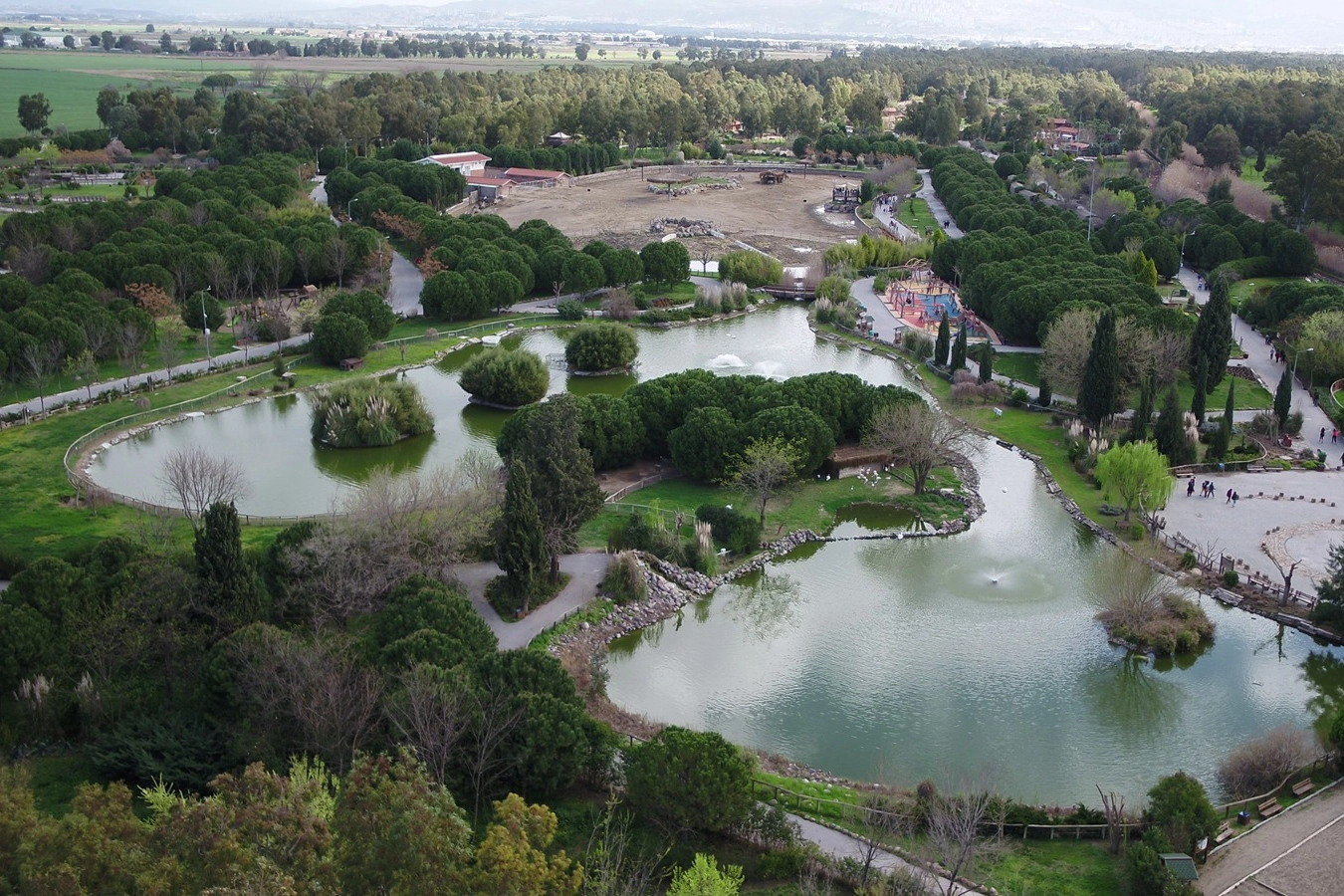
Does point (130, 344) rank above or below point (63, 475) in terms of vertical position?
above

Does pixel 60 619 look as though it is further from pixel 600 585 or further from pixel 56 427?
pixel 56 427

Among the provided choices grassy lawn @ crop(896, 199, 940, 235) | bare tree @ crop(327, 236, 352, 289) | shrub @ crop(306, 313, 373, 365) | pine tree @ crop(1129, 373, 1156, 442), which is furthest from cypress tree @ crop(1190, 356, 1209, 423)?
grassy lawn @ crop(896, 199, 940, 235)

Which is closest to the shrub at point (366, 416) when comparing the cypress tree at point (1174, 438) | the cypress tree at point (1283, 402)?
the cypress tree at point (1174, 438)

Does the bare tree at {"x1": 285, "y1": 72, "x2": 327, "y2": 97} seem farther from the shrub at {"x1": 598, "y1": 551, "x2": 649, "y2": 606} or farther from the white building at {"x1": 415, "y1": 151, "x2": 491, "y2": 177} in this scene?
the shrub at {"x1": 598, "y1": 551, "x2": 649, "y2": 606}

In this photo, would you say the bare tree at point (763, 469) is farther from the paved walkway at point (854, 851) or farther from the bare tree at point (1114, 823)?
the bare tree at point (1114, 823)

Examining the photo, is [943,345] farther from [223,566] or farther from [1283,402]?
[223,566]

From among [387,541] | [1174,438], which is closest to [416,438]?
[387,541]
